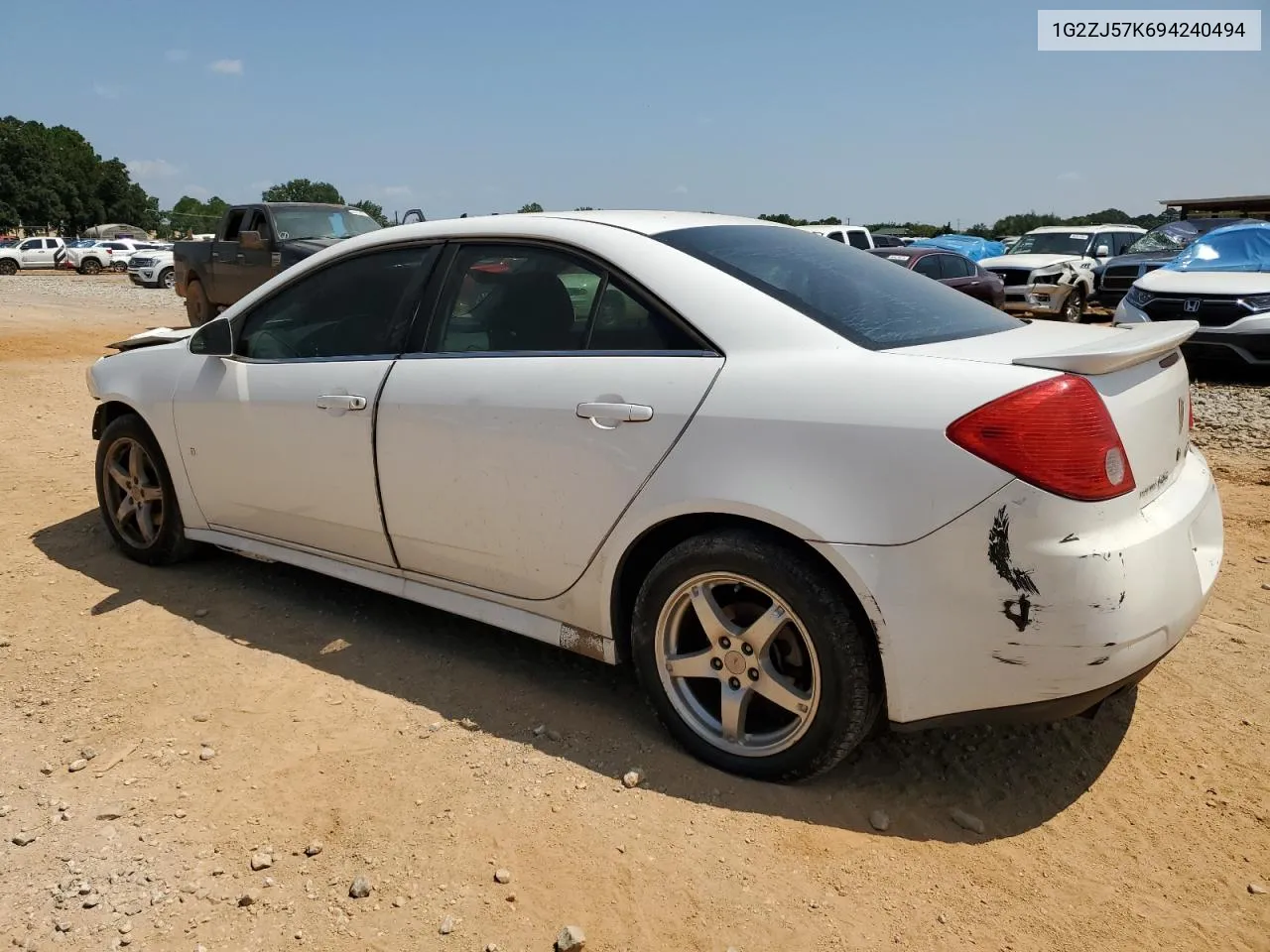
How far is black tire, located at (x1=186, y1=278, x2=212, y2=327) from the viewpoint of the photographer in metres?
14.9

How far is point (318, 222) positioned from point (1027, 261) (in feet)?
38.8

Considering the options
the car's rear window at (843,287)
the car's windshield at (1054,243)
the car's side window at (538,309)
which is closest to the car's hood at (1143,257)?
the car's windshield at (1054,243)

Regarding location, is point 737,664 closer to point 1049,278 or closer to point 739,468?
point 739,468

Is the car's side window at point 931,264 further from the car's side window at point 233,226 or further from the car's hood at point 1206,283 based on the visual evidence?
the car's side window at point 233,226

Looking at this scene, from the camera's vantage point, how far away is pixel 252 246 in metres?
12.3

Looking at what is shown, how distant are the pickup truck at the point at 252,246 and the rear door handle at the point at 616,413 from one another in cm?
1063

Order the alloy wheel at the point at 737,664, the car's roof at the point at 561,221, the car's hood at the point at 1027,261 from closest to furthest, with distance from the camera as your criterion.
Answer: the alloy wheel at the point at 737,664 → the car's roof at the point at 561,221 → the car's hood at the point at 1027,261

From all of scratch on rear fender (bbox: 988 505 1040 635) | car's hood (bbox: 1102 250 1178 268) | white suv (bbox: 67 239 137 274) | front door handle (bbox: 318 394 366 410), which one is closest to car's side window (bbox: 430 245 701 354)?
front door handle (bbox: 318 394 366 410)

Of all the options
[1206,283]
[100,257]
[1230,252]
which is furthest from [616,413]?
[100,257]

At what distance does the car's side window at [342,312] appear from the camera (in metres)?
3.50

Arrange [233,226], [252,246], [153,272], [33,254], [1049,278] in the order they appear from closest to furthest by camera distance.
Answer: [252,246], [233,226], [1049,278], [153,272], [33,254]

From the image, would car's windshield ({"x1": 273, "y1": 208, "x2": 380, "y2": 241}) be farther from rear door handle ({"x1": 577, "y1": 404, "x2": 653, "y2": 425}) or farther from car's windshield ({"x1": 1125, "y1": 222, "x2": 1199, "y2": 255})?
car's windshield ({"x1": 1125, "y1": 222, "x2": 1199, "y2": 255})

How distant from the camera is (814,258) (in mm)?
3121

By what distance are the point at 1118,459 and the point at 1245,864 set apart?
3.49 feet
